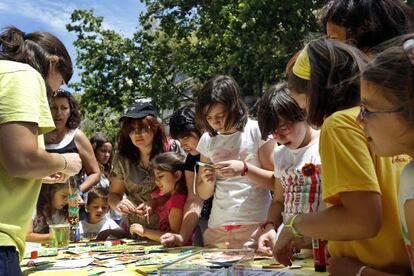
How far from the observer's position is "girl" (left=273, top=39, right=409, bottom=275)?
1.25 m

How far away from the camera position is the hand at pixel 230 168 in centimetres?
241

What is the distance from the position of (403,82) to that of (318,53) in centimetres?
37

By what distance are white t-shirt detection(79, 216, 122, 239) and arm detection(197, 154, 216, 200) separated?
96 centimetres

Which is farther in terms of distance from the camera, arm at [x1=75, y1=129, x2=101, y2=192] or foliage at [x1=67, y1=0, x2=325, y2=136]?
foliage at [x1=67, y1=0, x2=325, y2=136]

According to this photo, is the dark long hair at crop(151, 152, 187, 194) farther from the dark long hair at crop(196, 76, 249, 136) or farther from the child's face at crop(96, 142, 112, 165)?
the child's face at crop(96, 142, 112, 165)

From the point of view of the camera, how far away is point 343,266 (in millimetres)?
1360

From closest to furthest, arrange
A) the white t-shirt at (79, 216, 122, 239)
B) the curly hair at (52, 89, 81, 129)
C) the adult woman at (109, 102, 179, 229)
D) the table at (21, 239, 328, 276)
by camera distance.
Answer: the table at (21, 239, 328, 276) → the adult woman at (109, 102, 179, 229) → the white t-shirt at (79, 216, 122, 239) → the curly hair at (52, 89, 81, 129)

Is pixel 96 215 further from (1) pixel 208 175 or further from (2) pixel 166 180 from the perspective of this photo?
(1) pixel 208 175

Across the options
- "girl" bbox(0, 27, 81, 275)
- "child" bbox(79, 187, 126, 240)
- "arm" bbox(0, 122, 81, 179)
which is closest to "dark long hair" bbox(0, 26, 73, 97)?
"girl" bbox(0, 27, 81, 275)

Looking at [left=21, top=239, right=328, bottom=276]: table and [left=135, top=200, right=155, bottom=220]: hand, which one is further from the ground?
[left=135, top=200, right=155, bottom=220]: hand

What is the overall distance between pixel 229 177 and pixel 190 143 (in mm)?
683

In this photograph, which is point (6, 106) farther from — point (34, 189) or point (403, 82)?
point (403, 82)

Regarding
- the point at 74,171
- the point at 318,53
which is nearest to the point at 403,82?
the point at 318,53

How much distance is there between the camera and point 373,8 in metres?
2.02
